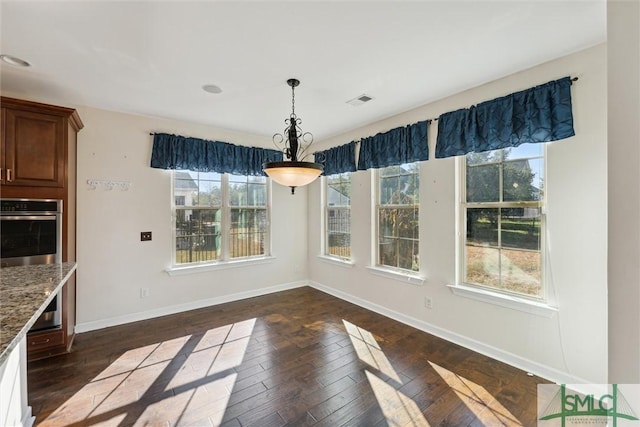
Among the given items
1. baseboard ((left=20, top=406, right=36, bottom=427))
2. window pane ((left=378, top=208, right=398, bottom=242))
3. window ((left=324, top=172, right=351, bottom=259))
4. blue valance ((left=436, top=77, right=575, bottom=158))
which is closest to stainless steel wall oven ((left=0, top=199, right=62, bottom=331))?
baseboard ((left=20, top=406, right=36, bottom=427))

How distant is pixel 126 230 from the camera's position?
143 inches

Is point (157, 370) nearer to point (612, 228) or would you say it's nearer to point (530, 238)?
point (612, 228)

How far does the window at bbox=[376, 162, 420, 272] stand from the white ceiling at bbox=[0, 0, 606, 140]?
989mm

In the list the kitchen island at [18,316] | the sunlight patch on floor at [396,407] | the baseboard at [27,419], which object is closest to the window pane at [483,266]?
the sunlight patch on floor at [396,407]

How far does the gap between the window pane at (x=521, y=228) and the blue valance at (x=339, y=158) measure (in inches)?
87.0

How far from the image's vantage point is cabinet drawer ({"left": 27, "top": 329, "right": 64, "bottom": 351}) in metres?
2.61

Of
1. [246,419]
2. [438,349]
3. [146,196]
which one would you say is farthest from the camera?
[146,196]

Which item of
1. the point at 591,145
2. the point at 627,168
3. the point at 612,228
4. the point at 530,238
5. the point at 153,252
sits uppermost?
the point at 591,145

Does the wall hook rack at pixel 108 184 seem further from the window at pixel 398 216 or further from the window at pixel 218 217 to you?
the window at pixel 398 216

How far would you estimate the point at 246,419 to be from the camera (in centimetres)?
195

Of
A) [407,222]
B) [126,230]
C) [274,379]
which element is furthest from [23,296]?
[407,222]

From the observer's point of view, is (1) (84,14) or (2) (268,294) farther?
(2) (268,294)

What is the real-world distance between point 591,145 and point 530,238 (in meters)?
0.88

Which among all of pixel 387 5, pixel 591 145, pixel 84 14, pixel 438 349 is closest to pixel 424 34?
pixel 387 5
